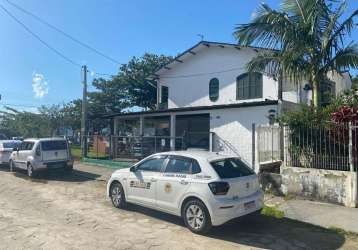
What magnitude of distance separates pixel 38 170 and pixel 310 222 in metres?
11.6

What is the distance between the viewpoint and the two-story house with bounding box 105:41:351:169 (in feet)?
51.9

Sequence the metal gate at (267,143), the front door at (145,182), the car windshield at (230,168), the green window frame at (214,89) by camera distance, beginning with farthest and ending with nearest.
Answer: the green window frame at (214,89) < the metal gate at (267,143) < the front door at (145,182) < the car windshield at (230,168)

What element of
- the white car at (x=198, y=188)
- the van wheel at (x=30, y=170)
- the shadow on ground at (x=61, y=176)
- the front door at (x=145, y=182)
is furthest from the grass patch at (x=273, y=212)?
the van wheel at (x=30, y=170)

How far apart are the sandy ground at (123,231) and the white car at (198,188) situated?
1.29 ft

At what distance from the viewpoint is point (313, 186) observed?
10.1 metres

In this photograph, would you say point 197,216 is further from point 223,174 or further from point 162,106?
point 162,106

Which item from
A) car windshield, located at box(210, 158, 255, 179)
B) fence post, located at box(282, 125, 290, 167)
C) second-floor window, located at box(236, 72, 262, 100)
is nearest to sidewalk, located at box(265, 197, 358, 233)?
fence post, located at box(282, 125, 290, 167)

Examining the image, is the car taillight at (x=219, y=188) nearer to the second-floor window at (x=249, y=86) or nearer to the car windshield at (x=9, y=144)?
the second-floor window at (x=249, y=86)

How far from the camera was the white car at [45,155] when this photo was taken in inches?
616

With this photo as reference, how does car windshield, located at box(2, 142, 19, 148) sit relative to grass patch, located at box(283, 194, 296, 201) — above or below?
above

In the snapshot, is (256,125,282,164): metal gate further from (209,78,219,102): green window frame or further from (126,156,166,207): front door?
(209,78,219,102): green window frame

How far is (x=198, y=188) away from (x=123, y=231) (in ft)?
5.78

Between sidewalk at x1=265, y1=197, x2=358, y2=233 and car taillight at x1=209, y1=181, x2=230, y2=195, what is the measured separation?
2448 millimetres

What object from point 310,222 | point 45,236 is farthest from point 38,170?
point 310,222
